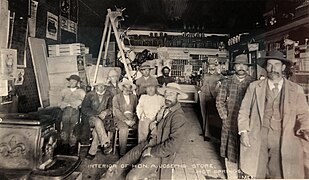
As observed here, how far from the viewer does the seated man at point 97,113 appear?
92cm

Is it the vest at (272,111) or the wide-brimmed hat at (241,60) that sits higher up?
the wide-brimmed hat at (241,60)

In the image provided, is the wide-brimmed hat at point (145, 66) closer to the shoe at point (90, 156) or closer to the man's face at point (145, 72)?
the man's face at point (145, 72)

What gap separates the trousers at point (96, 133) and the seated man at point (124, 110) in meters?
0.04

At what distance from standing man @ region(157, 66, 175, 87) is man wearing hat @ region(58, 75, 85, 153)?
0.23 meters

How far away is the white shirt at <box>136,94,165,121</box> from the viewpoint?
914 millimetres

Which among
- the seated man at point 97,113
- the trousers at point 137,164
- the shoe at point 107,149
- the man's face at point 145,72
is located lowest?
the trousers at point 137,164

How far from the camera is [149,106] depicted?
92cm

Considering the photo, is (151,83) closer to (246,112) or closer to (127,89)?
(127,89)

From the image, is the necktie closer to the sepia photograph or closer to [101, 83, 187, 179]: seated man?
the sepia photograph

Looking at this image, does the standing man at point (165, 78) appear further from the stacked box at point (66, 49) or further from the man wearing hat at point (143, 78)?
the stacked box at point (66, 49)

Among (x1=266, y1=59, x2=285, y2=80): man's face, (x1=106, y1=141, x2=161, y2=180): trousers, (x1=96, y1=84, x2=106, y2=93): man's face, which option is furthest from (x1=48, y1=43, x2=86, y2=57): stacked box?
(x1=266, y1=59, x2=285, y2=80): man's face

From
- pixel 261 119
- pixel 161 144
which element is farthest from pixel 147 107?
pixel 261 119

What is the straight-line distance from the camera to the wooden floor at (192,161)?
0.91m

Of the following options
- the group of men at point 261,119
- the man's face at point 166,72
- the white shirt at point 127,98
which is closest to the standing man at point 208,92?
the group of men at point 261,119
